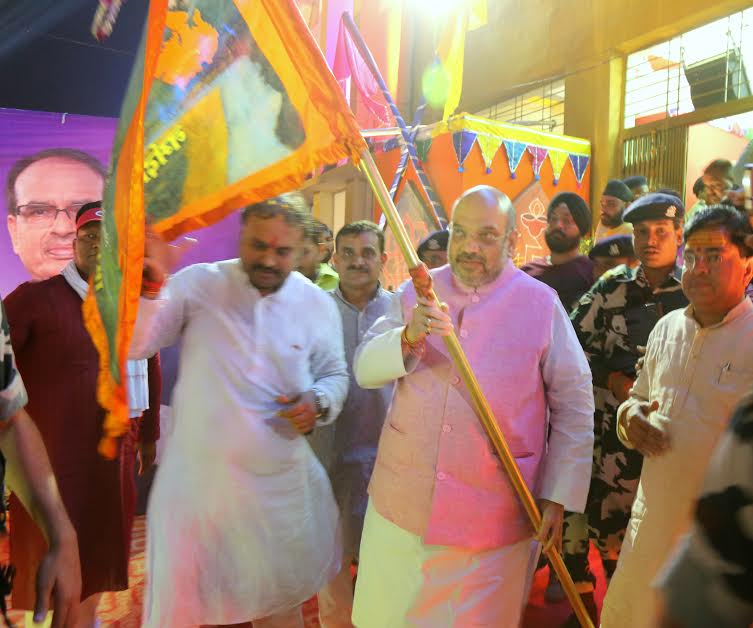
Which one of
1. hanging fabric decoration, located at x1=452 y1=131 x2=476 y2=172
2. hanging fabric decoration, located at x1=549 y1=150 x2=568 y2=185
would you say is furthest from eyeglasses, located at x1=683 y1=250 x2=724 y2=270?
hanging fabric decoration, located at x1=549 y1=150 x2=568 y2=185

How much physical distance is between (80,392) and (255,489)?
41.0 inches

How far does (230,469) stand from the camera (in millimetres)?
2131

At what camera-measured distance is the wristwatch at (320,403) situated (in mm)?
2254

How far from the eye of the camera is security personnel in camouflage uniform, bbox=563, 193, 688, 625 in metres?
2.77

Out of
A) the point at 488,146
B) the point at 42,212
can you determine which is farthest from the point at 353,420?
the point at 488,146

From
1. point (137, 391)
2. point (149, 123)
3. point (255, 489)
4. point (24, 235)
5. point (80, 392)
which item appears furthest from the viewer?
point (24, 235)

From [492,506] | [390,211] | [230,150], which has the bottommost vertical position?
[492,506]

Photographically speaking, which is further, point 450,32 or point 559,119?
point 559,119

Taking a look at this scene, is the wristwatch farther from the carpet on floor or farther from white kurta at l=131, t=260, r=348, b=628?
the carpet on floor

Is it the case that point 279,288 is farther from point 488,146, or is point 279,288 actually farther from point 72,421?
point 488,146

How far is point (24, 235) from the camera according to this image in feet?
14.4

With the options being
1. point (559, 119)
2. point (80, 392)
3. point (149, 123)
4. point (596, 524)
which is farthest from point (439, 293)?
point (559, 119)

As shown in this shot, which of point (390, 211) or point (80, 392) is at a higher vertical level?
point (390, 211)

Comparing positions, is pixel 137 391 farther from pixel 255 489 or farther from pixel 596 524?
pixel 596 524
